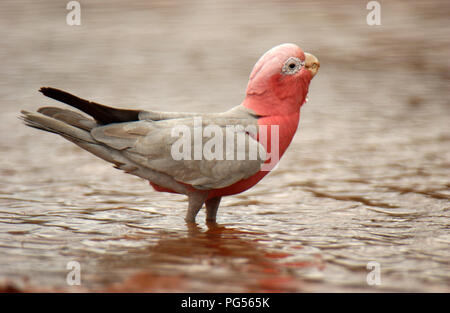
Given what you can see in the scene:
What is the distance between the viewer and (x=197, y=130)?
3.43 metres

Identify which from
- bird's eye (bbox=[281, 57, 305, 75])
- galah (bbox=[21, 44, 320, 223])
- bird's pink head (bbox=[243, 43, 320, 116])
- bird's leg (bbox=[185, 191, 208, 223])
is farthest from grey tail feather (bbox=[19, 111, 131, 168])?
bird's eye (bbox=[281, 57, 305, 75])

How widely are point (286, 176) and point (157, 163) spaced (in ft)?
5.71

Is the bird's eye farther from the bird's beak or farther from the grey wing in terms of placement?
the grey wing

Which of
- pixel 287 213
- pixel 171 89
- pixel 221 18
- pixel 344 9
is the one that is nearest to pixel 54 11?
pixel 221 18

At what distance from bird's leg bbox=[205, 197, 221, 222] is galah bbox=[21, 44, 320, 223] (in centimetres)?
11

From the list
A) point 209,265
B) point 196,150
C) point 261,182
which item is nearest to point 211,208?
point 196,150

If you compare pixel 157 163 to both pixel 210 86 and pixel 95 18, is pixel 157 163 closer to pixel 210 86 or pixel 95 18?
pixel 210 86

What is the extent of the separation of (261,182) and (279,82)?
142 cm

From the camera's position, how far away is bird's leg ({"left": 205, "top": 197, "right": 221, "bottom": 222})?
148 inches

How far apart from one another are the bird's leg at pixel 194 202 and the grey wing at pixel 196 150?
0.46ft

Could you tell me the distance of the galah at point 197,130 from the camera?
11.2 feet

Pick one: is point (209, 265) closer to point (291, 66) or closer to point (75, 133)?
point (75, 133)

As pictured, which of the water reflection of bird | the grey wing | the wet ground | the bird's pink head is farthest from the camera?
the bird's pink head

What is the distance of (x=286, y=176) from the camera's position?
4.95 metres
